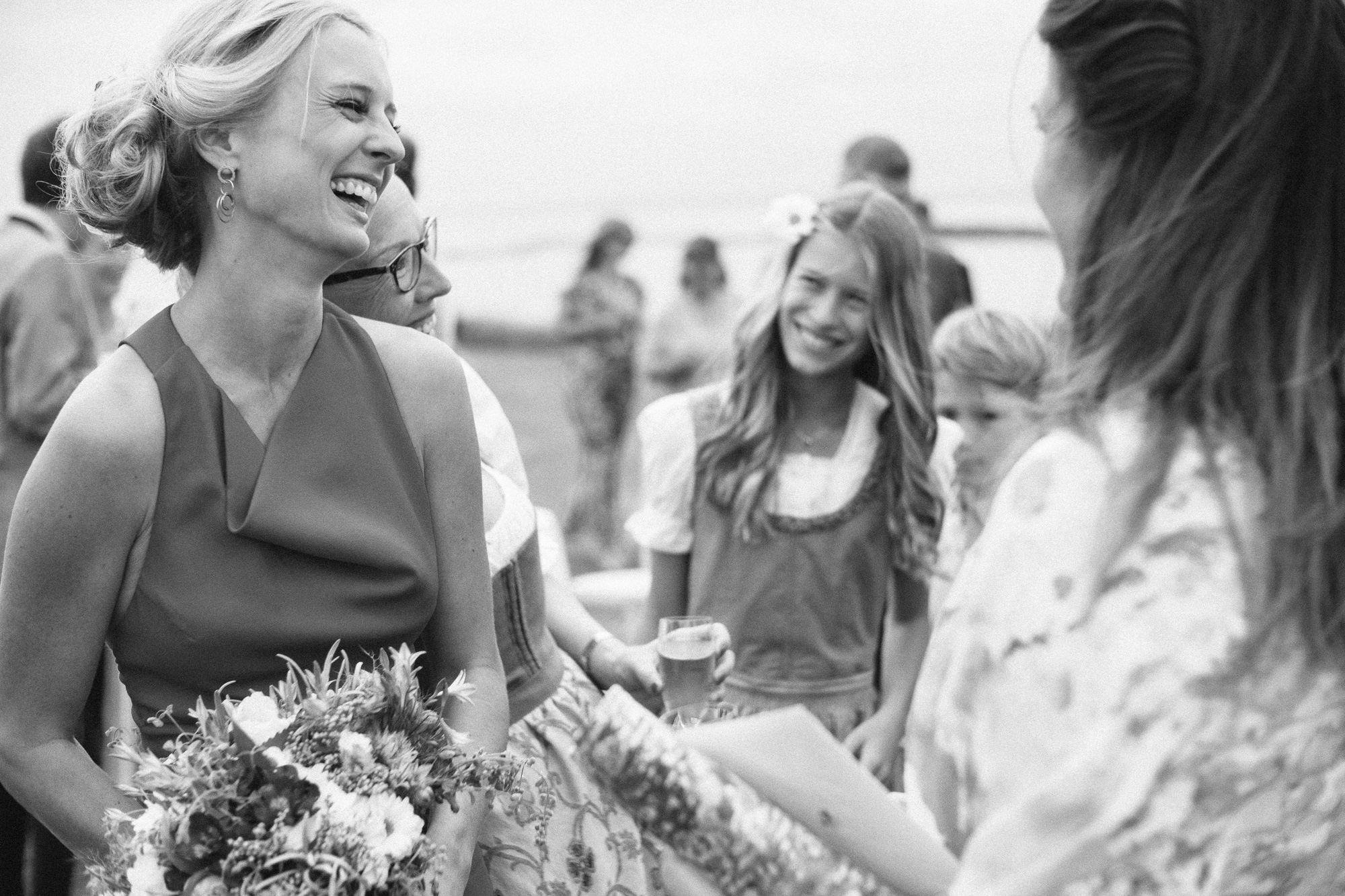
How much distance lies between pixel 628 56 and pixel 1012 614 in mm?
11877

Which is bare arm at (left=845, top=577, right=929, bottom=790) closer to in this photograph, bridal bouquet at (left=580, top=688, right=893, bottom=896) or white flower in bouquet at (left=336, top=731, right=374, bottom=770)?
white flower in bouquet at (left=336, top=731, right=374, bottom=770)

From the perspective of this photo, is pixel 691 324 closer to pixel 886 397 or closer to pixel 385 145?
pixel 886 397

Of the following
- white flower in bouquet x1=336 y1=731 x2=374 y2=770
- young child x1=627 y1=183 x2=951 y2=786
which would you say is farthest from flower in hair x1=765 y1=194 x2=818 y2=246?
white flower in bouquet x1=336 y1=731 x2=374 y2=770

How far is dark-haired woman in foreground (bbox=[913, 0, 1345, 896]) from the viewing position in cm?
123

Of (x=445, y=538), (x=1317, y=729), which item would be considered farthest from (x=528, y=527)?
(x=1317, y=729)

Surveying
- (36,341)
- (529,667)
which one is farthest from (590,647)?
(36,341)

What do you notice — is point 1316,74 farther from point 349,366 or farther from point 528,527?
point 528,527

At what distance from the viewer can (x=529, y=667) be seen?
2455 mm

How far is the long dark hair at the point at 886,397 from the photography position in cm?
372

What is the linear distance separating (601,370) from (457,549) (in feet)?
25.6

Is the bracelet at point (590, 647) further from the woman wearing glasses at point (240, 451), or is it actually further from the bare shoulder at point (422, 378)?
the bare shoulder at point (422, 378)

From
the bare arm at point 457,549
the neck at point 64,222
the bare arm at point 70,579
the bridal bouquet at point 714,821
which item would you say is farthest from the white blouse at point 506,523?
the neck at point 64,222

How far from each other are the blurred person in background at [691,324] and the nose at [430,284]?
6.57 metres

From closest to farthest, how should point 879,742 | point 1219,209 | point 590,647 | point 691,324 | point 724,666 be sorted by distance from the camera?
point 1219,209 < point 724,666 < point 590,647 < point 879,742 < point 691,324
